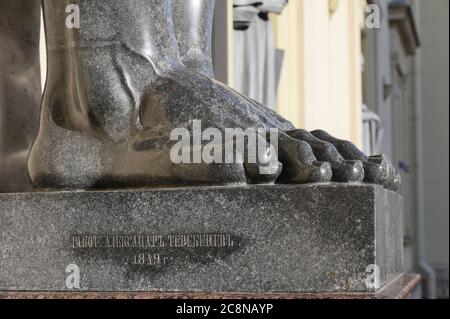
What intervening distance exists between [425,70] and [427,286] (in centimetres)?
515

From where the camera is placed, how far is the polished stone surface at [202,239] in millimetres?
A: 2617

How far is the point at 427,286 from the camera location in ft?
70.1

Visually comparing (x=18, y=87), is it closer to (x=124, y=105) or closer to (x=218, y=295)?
(x=124, y=105)

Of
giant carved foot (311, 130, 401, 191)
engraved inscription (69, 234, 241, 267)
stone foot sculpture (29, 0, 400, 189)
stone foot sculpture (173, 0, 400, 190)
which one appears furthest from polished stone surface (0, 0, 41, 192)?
giant carved foot (311, 130, 401, 191)

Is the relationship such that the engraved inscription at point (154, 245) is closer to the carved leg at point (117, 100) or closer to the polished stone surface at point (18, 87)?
the carved leg at point (117, 100)

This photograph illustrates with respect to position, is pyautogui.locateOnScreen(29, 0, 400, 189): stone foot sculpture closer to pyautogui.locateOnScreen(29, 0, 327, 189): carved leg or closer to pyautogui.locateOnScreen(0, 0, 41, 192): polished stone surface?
pyautogui.locateOnScreen(29, 0, 327, 189): carved leg

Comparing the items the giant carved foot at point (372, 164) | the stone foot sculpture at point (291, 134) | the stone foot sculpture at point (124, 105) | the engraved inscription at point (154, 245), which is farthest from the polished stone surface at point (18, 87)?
the giant carved foot at point (372, 164)

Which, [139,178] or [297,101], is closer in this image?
[139,178]

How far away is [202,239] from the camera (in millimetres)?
2729

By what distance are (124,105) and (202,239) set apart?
0.55m

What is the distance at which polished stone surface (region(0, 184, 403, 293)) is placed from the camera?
262 cm

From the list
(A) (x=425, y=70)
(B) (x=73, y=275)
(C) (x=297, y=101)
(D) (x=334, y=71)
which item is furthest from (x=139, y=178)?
(A) (x=425, y=70)

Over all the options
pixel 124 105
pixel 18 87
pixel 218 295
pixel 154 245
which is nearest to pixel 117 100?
pixel 124 105
